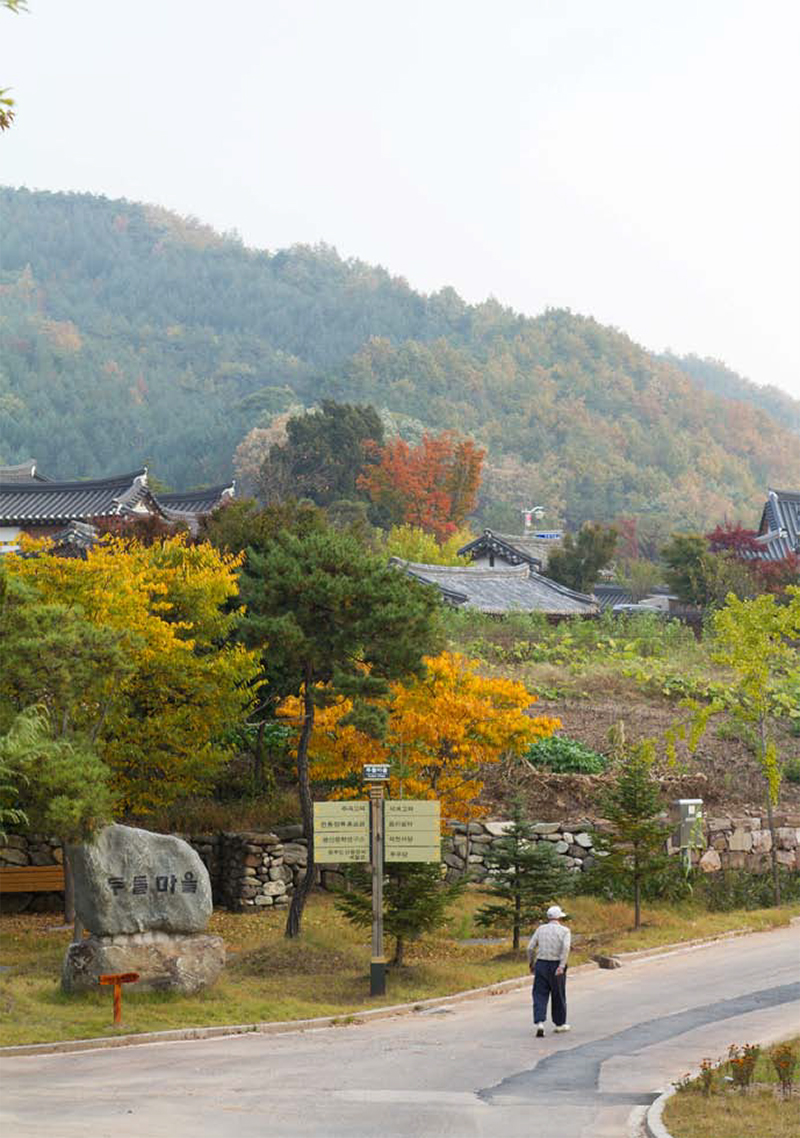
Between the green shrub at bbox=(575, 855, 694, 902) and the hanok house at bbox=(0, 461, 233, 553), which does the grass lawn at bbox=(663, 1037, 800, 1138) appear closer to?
the green shrub at bbox=(575, 855, 694, 902)

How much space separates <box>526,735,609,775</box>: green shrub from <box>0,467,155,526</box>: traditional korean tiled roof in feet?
102

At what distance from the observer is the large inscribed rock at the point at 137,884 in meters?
18.4

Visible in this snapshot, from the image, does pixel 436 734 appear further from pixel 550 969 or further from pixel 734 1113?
pixel 734 1113

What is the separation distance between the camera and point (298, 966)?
20219 mm

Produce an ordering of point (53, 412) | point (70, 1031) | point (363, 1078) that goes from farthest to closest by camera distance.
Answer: point (53, 412) → point (70, 1031) → point (363, 1078)

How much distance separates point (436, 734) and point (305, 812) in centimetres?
253

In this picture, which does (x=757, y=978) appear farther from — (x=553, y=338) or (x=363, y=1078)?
(x=553, y=338)

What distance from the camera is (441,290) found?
19475cm

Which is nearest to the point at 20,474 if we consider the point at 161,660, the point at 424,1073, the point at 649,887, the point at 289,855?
the point at 289,855

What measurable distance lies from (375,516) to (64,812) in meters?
65.3

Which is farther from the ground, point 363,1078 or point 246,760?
point 246,760

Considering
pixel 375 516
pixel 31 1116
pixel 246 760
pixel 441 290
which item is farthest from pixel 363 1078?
pixel 441 290

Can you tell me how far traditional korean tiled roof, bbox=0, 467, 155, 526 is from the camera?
57.8m

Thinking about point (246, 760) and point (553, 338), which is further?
point (553, 338)
